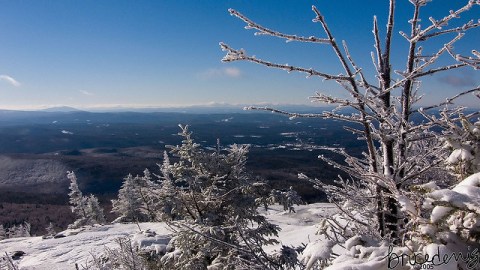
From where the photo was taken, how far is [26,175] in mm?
198375

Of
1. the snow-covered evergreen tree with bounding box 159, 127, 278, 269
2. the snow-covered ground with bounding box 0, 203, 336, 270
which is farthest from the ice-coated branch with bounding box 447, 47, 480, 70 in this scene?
the snow-covered ground with bounding box 0, 203, 336, 270

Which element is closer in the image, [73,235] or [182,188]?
[182,188]

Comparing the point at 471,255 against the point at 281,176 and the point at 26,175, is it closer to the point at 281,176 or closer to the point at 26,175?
the point at 281,176

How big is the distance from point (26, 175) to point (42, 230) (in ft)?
399

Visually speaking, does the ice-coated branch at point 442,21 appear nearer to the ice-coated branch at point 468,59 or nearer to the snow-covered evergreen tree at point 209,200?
the ice-coated branch at point 468,59

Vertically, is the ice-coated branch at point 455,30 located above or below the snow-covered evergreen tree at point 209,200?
above

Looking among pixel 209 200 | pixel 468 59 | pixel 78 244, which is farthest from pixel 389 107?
pixel 78 244

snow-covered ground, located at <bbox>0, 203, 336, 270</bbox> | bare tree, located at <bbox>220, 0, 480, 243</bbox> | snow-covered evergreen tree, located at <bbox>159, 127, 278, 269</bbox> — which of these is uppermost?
bare tree, located at <bbox>220, 0, 480, 243</bbox>

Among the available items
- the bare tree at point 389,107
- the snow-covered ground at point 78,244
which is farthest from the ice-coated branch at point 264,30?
the snow-covered ground at point 78,244

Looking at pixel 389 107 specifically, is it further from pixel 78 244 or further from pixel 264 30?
pixel 78 244

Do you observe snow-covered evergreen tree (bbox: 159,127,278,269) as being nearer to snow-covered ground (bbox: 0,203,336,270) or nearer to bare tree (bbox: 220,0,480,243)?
bare tree (bbox: 220,0,480,243)

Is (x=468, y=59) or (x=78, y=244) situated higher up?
(x=468, y=59)

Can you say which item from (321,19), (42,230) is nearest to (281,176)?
(42,230)

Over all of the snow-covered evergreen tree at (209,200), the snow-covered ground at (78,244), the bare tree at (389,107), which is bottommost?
the snow-covered ground at (78,244)
